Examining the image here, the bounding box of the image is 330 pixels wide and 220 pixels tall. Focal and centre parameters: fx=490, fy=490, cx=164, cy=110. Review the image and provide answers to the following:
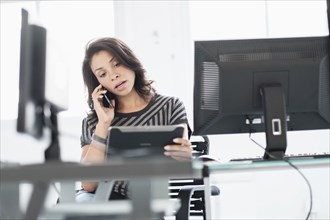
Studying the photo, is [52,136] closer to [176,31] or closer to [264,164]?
[264,164]

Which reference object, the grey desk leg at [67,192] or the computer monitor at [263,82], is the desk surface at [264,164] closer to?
the computer monitor at [263,82]

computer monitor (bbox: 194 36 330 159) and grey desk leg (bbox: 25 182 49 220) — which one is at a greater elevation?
computer monitor (bbox: 194 36 330 159)

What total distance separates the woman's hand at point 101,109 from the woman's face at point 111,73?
0.14 feet

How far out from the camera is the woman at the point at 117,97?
212cm

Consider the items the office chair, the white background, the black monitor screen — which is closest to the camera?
the black monitor screen

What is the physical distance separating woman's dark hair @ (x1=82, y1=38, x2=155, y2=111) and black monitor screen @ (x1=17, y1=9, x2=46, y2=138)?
2.79 feet

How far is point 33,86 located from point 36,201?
317 mm

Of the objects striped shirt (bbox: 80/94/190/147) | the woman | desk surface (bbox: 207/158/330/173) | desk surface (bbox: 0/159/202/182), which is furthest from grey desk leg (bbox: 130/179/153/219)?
striped shirt (bbox: 80/94/190/147)

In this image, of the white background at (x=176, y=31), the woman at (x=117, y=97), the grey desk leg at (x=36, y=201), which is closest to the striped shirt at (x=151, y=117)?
the woman at (x=117, y=97)

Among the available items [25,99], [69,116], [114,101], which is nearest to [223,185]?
[69,116]

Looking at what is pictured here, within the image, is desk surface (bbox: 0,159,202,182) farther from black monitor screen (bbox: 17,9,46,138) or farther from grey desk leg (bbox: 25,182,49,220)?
black monitor screen (bbox: 17,9,46,138)

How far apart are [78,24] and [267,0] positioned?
148 cm

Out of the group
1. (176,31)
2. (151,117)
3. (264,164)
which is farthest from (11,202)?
(176,31)

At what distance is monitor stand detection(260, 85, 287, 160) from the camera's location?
169 centimetres
